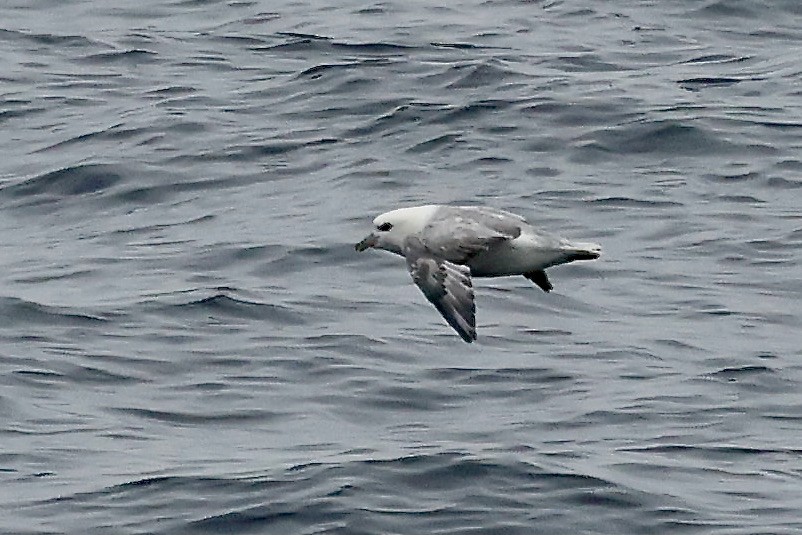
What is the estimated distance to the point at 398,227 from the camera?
39.7 ft

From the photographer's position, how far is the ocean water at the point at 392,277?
12.4m

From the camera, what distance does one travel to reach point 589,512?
11977 mm

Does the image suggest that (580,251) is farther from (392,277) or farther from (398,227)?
(392,277)

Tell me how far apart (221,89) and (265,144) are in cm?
213

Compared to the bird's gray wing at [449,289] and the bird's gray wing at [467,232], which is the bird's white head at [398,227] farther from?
the bird's gray wing at [449,289]

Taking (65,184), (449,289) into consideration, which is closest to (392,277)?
(65,184)

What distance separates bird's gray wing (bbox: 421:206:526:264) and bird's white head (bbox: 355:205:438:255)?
0.09 m

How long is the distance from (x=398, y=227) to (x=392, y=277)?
4.09m

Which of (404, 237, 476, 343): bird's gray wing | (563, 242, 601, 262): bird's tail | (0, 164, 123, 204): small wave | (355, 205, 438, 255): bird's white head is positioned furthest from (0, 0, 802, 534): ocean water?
(563, 242, 601, 262): bird's tail

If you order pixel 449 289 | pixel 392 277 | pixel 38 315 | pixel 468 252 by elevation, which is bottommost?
pixel 392 277

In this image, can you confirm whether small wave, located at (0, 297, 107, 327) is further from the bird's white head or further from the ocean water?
the bird's white head

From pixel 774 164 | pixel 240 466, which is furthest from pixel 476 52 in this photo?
pixel 240 466

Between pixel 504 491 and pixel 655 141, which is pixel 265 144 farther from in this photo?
pixel 504 491

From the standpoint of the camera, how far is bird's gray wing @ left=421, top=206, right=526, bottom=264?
11.6 m
